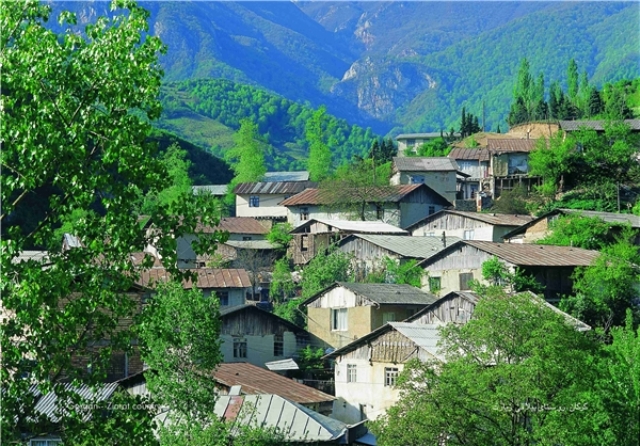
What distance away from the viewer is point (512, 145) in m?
70.0

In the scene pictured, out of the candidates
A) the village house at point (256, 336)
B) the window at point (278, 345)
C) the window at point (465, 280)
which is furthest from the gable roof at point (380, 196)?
the window at point (278, 345)

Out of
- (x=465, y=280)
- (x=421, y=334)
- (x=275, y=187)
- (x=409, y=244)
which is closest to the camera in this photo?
(x=421, y=334)

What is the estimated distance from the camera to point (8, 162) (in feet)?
38.2

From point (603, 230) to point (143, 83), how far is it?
3699cm

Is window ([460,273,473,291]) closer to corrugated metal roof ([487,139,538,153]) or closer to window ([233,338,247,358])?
window ([233,338,247,358])

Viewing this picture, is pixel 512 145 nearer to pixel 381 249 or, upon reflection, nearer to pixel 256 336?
pixel 381 249

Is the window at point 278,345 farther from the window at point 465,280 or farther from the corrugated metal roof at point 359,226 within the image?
the corrugated metal roof at point 359,226

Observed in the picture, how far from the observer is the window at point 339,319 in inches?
1754

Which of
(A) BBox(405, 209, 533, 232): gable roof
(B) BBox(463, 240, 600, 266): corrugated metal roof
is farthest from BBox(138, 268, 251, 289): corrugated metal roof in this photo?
(A) BBox(405, 209, 533, 232): gable roof

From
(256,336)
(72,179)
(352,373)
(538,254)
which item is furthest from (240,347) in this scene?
(72,179)

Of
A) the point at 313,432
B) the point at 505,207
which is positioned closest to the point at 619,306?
the point at 313,432

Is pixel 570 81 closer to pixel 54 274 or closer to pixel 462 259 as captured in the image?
pixel 462 259

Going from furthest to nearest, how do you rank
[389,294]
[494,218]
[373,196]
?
1. [373,196]
2. [494,218]
3. [389,294]

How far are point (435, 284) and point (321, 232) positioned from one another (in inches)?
475
